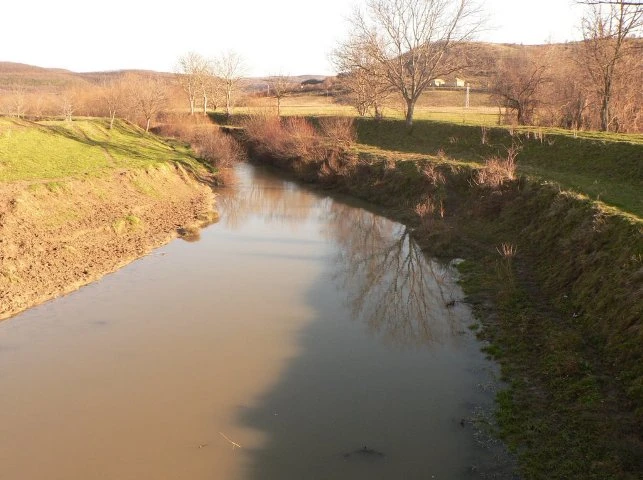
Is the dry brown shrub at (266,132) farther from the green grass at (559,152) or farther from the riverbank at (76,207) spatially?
the riverbank at (76,207)

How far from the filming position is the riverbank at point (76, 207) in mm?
14625

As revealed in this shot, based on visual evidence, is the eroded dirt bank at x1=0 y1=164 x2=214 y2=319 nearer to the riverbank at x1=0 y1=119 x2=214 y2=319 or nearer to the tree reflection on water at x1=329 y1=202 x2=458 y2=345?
the riverbank at x1=0 y1=119 x2=214 y2=319

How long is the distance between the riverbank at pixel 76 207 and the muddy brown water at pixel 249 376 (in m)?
1.13

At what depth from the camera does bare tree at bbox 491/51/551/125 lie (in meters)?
30.2

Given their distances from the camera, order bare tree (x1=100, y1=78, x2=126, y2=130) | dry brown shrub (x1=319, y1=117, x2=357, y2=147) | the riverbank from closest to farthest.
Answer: the riverbank
dry brown shrub (x1=319, y1=117, x2=357, y2=147)
bare tree (x1=100, y1=78, x2=126, y2=130)

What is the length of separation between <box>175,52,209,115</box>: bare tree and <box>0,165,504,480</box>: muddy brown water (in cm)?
4768

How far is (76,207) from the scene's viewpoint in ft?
63.0

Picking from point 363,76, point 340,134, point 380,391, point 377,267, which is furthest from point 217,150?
point 380,391

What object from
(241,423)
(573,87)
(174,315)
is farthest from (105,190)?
(573,87)

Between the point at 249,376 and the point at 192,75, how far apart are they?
190 feet

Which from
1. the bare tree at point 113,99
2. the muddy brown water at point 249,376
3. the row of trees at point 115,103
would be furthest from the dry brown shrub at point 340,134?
the bare tree at point 113,99

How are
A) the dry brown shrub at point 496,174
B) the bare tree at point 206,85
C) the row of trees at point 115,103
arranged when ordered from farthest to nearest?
the bare tree at point 206,85, the row of trees at point 115,103, the dry brown shrub at point 496,174

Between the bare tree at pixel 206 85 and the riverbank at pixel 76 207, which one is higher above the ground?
the bare tree at pixel 206 85

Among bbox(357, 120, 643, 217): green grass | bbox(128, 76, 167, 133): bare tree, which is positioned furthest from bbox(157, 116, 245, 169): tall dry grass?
bbox(357, 120, 643, 217): green grass
